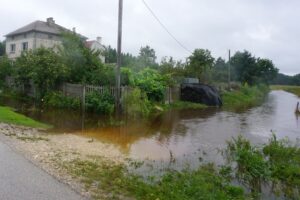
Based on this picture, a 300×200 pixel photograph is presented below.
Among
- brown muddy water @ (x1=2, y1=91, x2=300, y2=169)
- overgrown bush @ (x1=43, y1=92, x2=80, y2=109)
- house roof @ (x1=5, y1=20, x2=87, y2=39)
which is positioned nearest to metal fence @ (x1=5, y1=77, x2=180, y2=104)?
overgrown bush @ (x1=43, y1=92, x2=80, y2=109)

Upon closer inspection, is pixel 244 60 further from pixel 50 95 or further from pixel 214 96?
pixel 50 95

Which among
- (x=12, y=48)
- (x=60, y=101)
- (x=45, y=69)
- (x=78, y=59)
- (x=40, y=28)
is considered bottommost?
(x=60, y=101)

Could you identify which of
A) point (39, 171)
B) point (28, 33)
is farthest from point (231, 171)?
point (28, 33)

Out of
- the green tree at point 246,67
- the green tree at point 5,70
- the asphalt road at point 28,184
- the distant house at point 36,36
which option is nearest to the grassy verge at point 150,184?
the asphalt road at point 28,184

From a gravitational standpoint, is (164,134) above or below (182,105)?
below

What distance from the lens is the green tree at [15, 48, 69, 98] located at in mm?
21688

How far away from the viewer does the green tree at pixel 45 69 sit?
21.7 meters

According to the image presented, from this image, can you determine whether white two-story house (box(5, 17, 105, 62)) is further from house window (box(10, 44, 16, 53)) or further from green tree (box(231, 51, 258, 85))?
green tree (box(231, 51, 258, 85))

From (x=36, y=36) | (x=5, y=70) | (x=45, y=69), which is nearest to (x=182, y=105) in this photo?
(x=45, y=69)

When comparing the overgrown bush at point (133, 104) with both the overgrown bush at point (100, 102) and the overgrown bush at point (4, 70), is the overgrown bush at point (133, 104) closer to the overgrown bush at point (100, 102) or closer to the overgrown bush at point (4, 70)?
the overgrown bush at point (100, 102)

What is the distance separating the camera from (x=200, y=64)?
132ft

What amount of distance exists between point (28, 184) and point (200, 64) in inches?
1398

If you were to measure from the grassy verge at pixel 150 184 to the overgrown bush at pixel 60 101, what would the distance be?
12365 mm

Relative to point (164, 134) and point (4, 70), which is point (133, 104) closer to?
point (164, 134)
